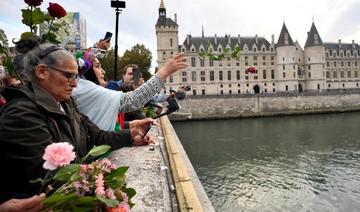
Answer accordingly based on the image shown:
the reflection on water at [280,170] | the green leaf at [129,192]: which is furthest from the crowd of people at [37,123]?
the reflection on water at [280,170]

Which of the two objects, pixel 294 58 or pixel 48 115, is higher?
pixel 294 58

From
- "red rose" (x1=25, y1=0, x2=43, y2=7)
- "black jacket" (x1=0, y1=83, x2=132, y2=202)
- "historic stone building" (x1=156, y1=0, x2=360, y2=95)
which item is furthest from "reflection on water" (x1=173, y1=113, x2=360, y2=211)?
"historic stone building" (x1=156, y1=0, x2=360, y2=95)

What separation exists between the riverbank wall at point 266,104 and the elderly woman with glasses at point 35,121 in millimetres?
34299

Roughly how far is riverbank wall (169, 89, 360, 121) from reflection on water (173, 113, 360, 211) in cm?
1610

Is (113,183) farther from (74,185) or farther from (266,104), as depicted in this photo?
(266,104)

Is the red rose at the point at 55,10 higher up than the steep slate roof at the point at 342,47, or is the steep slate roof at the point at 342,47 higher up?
the steep slate roof at the point at 342,47

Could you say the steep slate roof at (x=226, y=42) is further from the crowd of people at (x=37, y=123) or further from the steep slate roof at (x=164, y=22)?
the crowd of people at (x=37, y=123)

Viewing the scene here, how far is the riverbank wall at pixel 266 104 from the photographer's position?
A: 125 feet

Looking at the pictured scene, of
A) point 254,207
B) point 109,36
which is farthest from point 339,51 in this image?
point 109,36

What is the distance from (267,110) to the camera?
39.6 meters

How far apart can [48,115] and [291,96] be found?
4151 cm

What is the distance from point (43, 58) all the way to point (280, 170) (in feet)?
41.0

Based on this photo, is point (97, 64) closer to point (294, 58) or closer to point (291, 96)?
point (291, 96)

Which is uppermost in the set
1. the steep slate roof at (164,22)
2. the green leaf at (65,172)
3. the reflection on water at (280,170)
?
the steep slate roof at (164,22)
